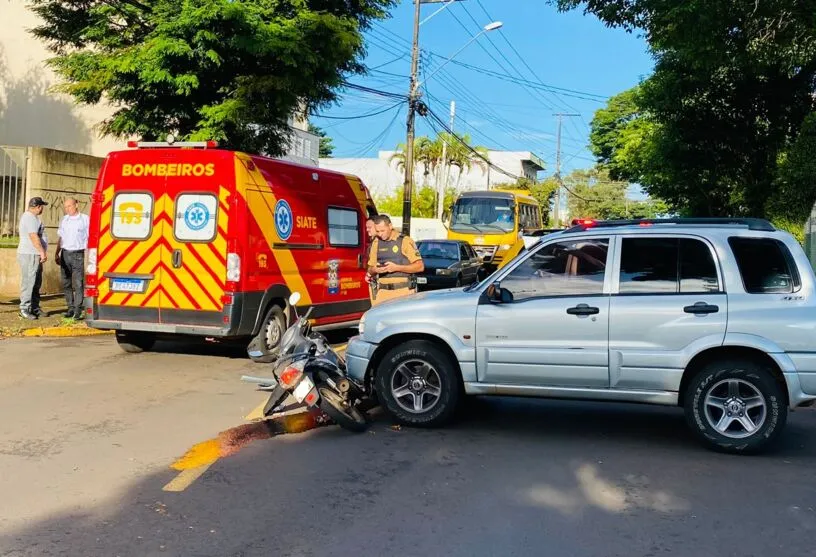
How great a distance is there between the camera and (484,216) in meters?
27.4

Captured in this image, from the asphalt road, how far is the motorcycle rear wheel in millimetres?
99

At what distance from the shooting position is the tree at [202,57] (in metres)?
12.8

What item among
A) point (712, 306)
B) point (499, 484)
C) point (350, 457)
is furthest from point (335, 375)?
point (712, 306)

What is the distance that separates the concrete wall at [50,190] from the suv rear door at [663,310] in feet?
40.1

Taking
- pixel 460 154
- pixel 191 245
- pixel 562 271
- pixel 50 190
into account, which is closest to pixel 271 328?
pixel 191 245

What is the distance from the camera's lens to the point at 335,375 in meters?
6.58

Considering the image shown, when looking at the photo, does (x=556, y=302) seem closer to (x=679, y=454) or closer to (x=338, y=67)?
(x=679, y=454)

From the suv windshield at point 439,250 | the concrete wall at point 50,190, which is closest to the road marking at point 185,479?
the concrete wall at point 50,190

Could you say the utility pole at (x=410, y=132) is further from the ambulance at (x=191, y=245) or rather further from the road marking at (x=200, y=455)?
the road marking at (x=200, y=455)

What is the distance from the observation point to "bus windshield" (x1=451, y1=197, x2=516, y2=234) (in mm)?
27156

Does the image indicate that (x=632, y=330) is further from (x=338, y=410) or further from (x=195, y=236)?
(x=195, y=236)

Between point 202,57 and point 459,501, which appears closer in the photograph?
point 459,501

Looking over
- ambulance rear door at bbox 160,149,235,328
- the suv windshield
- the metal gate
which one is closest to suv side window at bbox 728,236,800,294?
ambulance rear door at bbox 160,149,235,328

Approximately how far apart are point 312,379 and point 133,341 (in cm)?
472
